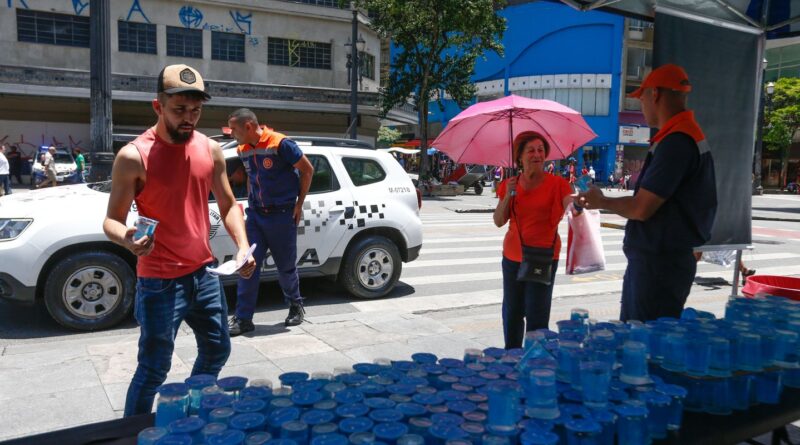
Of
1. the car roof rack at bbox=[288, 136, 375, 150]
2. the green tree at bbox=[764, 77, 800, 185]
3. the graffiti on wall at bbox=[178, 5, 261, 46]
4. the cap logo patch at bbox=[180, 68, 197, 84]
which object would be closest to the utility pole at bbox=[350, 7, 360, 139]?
the graffiti on wall at bbox=[178, 5, 261, 46]

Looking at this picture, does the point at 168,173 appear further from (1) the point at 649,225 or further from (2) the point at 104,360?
(2) the point at 104,360

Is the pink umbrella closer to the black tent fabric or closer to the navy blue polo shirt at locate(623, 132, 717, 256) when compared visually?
the black tent fabric

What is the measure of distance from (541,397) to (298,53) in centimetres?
3516

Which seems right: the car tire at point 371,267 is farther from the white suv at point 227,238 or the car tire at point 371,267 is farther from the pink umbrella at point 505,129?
the pink umbrella at point 505,129

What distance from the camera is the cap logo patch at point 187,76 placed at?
278 centimetres

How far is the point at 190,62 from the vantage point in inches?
1265

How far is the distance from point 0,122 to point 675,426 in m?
34.2

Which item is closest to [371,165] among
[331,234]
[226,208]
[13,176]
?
[331,234]

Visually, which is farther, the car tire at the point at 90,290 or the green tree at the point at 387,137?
the green tree at the point at 387,137

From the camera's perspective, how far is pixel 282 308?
6828 millimetres

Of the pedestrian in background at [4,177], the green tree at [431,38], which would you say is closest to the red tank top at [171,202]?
the pedestrian in background at [4,177]

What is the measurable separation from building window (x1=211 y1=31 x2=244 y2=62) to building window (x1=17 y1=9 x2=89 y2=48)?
617 centimetres

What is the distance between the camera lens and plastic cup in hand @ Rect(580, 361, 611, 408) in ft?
6.38

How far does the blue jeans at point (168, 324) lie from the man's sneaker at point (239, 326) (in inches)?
98.5
